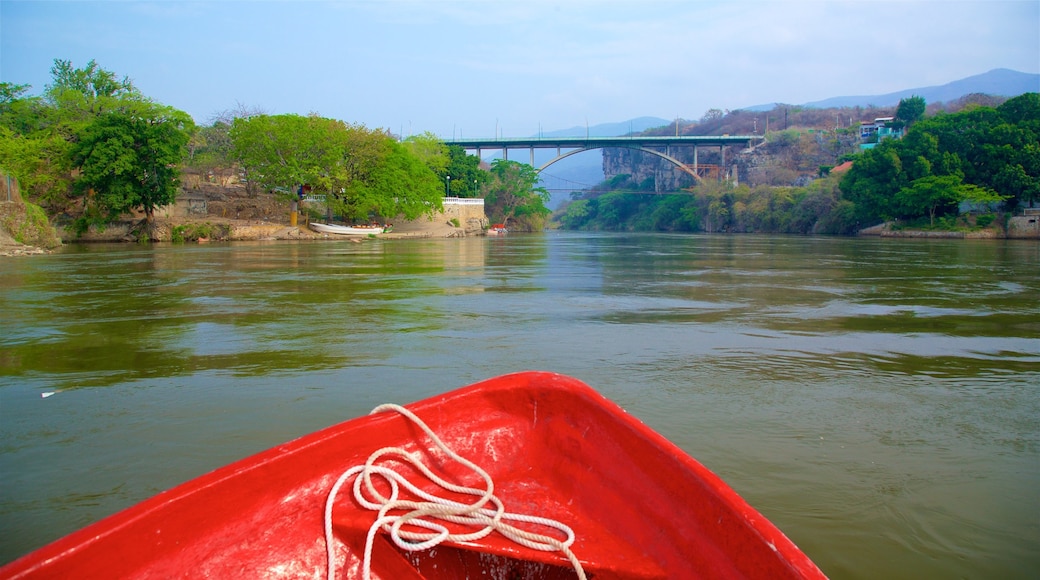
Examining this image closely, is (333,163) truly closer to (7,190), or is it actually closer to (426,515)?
(7,190)

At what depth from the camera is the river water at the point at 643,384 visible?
286 cm

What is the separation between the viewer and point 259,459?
6.52ft

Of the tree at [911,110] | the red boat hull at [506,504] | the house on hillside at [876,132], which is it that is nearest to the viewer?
the red boat hull at [506,504]

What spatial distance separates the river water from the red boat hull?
821 millimetres

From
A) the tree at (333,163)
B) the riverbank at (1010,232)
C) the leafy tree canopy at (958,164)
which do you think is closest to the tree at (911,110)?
the leafy tree canopy at (958,164)

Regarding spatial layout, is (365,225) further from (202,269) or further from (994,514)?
(994,514)

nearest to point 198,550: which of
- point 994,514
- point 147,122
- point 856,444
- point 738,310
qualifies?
point 994,514

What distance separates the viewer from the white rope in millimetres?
1917

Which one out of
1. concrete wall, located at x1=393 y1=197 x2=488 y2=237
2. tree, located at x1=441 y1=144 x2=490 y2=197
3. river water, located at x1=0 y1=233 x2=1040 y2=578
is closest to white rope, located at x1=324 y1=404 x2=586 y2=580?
river water, located at x1=0 y1=233 x2=1040 y2=578

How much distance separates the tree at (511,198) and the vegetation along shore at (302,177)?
2595 mm

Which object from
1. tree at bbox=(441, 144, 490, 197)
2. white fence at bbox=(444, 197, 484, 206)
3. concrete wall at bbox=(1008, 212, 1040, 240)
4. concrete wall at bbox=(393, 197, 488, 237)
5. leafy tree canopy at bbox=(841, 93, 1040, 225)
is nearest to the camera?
concrete wall at bbox=(1008, 212, 1040, 240)

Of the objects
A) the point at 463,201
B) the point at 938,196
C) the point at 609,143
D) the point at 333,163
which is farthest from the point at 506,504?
the point at 609,143

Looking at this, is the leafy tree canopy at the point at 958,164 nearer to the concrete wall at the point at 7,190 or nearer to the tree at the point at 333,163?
the tree at the point at 333,163

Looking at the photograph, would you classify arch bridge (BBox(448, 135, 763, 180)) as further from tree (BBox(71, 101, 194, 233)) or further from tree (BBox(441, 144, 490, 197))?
tree (BBox(71, 101, 194, 233))
